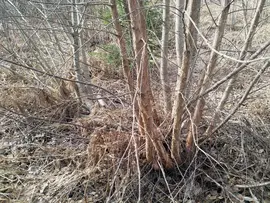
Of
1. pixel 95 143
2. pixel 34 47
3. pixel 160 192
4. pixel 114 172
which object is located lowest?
pixel 160 192

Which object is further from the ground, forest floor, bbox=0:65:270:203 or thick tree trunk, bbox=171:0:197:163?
thick tree trunk, bbox=171:0:197:163

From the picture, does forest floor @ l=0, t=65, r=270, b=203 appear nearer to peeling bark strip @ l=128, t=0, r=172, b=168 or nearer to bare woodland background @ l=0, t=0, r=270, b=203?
bare woodland background @ l=0, t=0, r=270, b=203

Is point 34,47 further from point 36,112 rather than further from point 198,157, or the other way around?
point 198,157

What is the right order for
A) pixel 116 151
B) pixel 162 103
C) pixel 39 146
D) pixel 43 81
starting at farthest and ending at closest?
pixel 43 81
pixel 39 146
pixel 162 103
pixel 116 151

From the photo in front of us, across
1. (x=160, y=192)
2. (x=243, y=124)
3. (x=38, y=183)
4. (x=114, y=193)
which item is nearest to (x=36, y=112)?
(x=38, y=183)

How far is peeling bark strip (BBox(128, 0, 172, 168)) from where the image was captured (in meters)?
1.60

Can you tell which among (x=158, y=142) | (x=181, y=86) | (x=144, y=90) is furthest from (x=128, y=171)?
(x=181, y=86)

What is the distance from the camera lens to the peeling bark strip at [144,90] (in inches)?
62.9

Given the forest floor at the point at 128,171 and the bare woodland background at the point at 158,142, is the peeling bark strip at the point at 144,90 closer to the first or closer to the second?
the bare woodland background at the point at 158,142

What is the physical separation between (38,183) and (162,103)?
1.38 m

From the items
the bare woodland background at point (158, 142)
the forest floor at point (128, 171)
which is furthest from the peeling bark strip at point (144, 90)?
the forest floor at point (128, 171)

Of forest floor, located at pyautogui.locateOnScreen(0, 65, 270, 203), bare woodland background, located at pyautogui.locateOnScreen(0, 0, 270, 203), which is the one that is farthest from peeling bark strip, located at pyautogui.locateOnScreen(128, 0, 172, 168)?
forest floor, located at pyautogui.locateOnScreen(0, 65, 270, 203)

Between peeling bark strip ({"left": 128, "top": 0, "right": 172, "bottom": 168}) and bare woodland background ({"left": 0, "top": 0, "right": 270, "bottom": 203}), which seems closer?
peeling bark strip ({"left": 128, "top": 0, "right": 172, "bottom": 168})

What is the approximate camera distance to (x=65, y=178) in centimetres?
223
